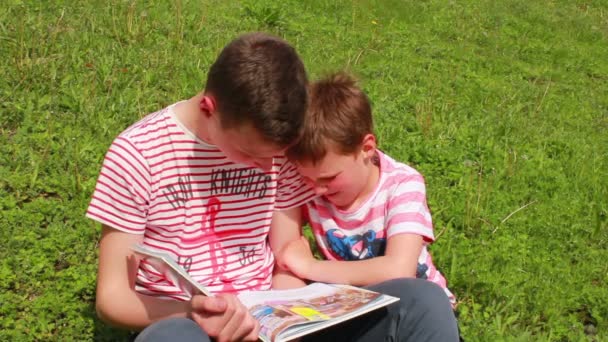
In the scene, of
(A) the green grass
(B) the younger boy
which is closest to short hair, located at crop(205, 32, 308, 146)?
(B) the younger boy

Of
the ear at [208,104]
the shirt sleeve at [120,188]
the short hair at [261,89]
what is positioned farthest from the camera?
the shirt sleeve at [120,188]

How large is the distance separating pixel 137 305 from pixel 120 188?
1.29 ft

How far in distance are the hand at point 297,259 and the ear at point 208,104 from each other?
823 mm

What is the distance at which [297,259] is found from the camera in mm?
3131

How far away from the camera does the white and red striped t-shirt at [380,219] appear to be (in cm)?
307

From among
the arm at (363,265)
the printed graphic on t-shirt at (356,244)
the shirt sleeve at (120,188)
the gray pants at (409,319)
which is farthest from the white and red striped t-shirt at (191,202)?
the gray pants at (409,319)

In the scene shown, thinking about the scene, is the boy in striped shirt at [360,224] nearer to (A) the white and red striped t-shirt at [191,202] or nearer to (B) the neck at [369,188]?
(B) the neck at [369,188]

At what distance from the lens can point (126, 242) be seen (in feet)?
8.67

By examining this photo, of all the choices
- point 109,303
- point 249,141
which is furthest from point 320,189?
point 109,303

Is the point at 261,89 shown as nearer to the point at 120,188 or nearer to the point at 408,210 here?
the point at 120,188

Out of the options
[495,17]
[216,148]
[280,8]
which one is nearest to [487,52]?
[495,17]

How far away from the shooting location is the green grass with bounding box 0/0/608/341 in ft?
12.6

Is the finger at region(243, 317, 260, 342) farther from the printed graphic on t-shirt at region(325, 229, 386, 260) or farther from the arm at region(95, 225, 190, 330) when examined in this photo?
the printed graphic on t-shirt at region(325, 229, 386, 260)

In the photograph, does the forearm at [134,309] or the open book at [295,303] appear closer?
the open book at [295,303]
